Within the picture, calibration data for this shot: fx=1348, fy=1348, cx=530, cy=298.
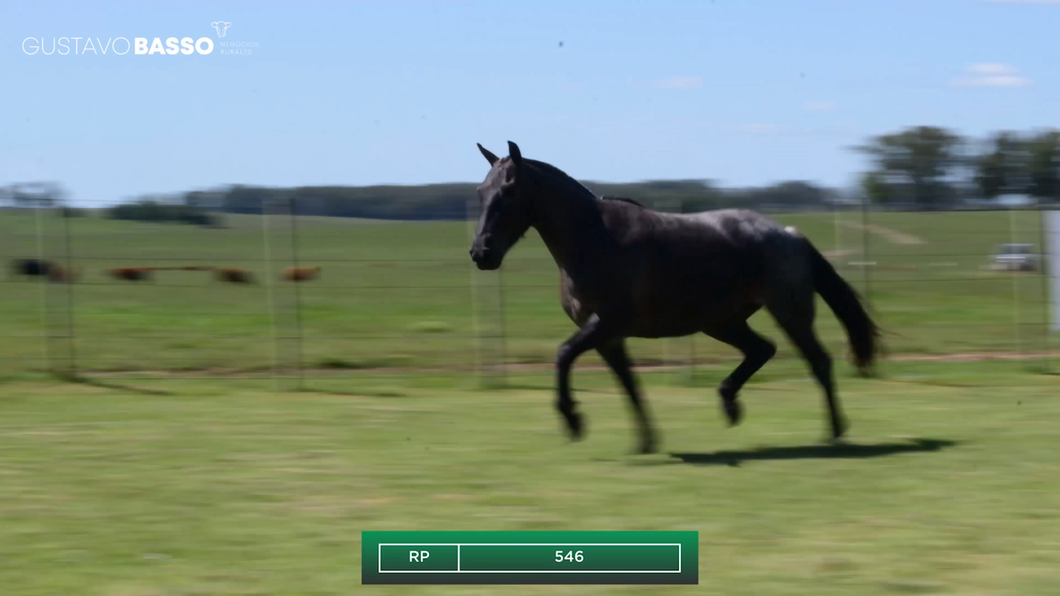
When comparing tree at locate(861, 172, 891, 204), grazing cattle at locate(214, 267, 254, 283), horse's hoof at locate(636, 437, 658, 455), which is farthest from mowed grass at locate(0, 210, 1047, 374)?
horse's hoof at locate(636, 437, 658, 455)

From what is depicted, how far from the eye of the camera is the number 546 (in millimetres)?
5676

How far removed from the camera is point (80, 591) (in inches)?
214

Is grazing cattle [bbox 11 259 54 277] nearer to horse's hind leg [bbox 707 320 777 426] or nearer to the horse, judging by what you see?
the horse

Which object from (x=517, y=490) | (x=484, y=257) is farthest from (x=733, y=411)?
(x=517, y=490)

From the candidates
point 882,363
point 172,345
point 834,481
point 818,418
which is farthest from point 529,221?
point 172,345

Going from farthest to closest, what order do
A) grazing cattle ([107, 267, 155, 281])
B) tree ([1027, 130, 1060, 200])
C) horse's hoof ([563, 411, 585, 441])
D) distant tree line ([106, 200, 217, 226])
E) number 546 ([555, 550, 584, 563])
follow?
tree ([1027, 130, 1060, 200]), grazing cattle ([107, 267, 155, 281]), distant tree line ([106, 200, 217, 226]), horse's hoof ([563, 411, 585, 441]), number 546 ([555, 550, 584, 563])

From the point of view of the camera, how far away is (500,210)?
906 cm

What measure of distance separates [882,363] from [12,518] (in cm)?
1165

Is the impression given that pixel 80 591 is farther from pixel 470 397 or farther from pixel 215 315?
pixel 215 315

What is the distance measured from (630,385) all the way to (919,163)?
26583 mm

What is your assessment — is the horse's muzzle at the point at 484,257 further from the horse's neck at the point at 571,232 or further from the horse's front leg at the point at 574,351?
the horse's front leg at the point at 574,351

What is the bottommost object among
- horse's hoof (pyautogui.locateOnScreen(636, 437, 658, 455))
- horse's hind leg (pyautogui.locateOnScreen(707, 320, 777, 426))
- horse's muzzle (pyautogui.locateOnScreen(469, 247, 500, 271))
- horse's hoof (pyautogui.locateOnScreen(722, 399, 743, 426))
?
horse's hoof (pyautogui.locateOnScreen(636, 437, 658, 455))

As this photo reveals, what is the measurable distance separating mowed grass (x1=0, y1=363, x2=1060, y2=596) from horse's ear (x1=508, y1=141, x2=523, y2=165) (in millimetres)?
2008

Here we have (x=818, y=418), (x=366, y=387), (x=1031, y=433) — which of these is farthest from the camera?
(x=366, y=387)
